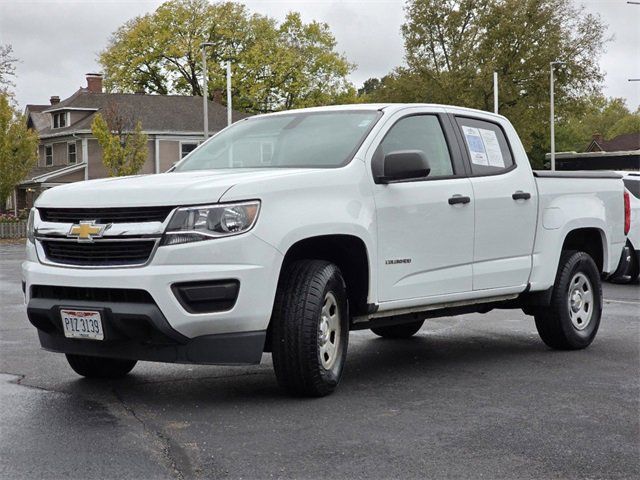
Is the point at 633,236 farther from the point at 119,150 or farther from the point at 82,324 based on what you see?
the point at 119,150

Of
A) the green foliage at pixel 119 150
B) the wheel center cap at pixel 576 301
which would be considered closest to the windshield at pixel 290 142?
the wheel center cap at pixel 576 301

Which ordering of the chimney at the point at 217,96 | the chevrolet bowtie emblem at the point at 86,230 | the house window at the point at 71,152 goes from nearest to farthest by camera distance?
1. the chevrolet bowtie emblem at the point at 86,230
2. the house window at the point at 71,152
3. the chimney at the point at 217,96

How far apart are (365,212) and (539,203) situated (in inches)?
86.7

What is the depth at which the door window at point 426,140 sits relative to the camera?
23.7 ft

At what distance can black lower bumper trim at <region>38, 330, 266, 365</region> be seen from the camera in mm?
5801

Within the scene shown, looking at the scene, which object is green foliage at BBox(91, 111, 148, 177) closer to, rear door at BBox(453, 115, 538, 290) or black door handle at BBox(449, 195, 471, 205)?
rear door at BBox(453, 115, 538, 290)

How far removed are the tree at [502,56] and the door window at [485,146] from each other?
48175 millimetres

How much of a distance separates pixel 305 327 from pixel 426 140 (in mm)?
2107

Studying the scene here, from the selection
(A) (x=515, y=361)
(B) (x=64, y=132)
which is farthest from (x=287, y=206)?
(B) (x=64, y=132)

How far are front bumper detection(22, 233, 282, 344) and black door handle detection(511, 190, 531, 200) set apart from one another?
2.66 m

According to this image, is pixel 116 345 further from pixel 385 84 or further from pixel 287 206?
pixel 385 84

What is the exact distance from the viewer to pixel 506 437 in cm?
535

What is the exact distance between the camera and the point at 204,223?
5.75m

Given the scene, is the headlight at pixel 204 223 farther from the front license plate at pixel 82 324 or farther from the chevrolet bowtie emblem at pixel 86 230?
the front license plate at pixel 82 324
